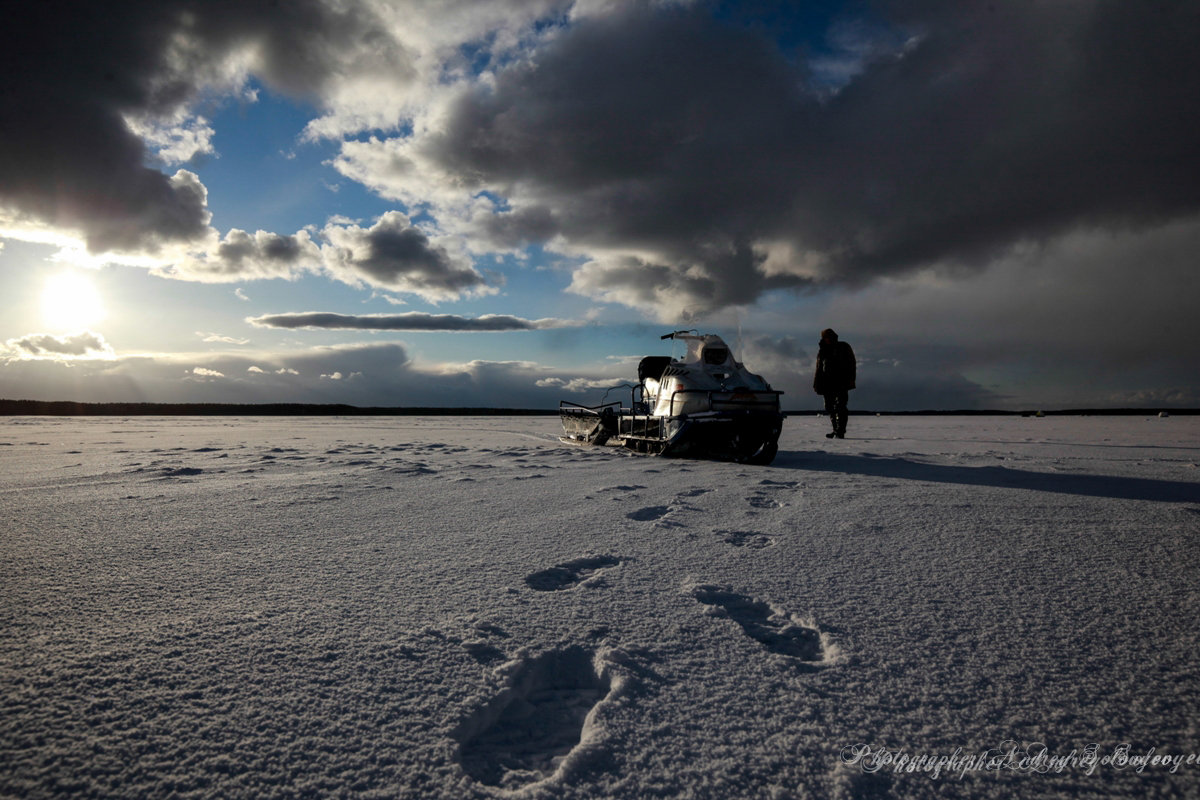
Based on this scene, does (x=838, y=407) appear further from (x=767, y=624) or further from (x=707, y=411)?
(x=767, y=624)

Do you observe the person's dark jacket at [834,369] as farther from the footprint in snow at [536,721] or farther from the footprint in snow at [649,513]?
the footprint in snow at [536,721]

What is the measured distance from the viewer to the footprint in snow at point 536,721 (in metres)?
1.43

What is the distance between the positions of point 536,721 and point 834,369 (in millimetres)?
10358

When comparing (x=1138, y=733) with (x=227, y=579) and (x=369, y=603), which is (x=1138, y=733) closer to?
(x=369, y=603)

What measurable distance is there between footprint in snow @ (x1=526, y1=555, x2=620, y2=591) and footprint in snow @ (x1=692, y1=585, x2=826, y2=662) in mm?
633

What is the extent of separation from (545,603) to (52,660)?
5.87 feet

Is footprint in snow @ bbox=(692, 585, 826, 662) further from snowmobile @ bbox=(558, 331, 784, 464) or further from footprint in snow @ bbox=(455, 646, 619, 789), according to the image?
snowmobile @ bbox=(558, 331, 784, 464)

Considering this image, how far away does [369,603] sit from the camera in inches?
95.0

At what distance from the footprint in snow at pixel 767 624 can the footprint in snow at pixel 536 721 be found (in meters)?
0.71

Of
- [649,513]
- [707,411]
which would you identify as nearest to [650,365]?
[707,411]

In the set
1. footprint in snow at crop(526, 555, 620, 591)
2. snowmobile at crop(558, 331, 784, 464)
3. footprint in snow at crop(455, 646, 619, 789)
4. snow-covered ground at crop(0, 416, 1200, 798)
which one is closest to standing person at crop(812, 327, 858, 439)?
snowmobile at crop(558, 331, 784, 464)

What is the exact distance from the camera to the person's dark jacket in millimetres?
10430

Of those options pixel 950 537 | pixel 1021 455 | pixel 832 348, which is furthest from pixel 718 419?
pixel 1021 455

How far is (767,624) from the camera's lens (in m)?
2.29
